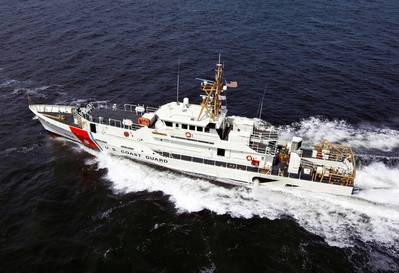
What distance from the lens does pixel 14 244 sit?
29.5 m

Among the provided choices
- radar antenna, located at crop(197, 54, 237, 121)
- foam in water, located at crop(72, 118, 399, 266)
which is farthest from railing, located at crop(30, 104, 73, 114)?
radar antenna, located at crop(197, 54, 237, 121)

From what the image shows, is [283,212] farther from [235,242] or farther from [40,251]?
[40,251]

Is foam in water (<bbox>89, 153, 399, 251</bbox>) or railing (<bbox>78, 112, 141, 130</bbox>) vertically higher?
railing (<bbox>78, 112, 141, 130</bbox>)

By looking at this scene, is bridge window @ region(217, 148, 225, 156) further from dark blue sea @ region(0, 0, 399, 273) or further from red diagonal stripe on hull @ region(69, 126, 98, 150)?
red diagonal stripe on hull @ region(69, 126, 98, 150)

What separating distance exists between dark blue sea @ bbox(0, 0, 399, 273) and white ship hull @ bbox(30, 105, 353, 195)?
1.03m

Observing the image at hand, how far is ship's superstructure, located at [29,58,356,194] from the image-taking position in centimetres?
3600

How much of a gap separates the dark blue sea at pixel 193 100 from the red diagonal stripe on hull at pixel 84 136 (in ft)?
3.64

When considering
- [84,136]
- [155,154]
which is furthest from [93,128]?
[155,154]

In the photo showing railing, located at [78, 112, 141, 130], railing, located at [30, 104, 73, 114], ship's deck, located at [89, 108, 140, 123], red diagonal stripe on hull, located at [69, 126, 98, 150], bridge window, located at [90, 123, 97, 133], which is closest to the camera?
railing, located at [78, 112, 141, 130]

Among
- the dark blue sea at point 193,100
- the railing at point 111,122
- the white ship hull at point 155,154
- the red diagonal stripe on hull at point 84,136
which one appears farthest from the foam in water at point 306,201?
the railing at point 111,122

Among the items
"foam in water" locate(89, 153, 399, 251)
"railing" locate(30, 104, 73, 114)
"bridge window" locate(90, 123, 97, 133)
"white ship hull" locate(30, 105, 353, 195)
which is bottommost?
"foam in water" locate(89, 153, 399, 251)

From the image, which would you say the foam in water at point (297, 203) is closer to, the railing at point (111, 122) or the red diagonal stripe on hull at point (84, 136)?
the red diagonal stripe on hull at point (84, 136)

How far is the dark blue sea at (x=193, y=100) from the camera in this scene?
2973 centimetres

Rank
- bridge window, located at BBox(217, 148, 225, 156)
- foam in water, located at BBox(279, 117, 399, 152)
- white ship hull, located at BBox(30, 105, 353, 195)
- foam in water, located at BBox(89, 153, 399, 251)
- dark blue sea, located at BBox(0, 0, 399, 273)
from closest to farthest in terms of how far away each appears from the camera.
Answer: dark blue sea, located at BBox(0, 0, 399, 273)
foam in water, located at BBox(89, 153, 399, 251)
white ship hull, located at BBox(30, 105, 353, 195)
bridge window, located at BBox(217, 148, 225, 156)
foam in water, located at BBox(279, 117, 399, 152)
